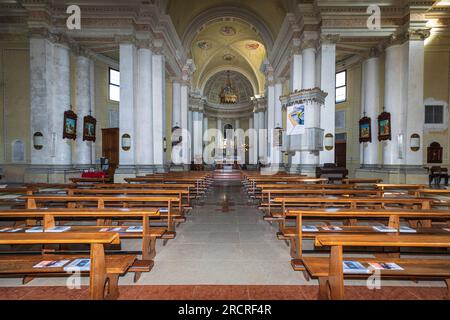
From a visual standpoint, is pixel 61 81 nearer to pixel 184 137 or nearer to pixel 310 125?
pixel 184 137

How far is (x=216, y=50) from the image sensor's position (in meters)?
25.7

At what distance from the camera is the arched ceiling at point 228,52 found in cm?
2241

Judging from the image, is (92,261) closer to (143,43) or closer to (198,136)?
(143,43)

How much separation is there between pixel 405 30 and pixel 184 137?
14.5m

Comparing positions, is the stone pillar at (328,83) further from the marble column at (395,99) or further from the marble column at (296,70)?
the marble column at (395,99)

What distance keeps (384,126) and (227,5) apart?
44.3ft

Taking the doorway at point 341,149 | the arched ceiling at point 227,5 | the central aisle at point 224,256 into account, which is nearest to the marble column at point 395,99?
the doorway at point 341,149

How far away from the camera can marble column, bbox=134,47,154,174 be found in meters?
12.3

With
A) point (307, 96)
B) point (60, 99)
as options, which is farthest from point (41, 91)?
point (307, 96)

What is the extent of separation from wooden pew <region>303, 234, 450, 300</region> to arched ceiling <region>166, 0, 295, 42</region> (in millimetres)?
15513

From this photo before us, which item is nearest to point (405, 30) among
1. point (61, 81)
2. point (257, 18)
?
point (257, 18)

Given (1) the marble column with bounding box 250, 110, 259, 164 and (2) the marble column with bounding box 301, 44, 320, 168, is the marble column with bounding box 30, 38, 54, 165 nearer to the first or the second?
(2) the marble column with bounding box 301, 44, 320, 168

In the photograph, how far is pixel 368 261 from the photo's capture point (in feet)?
8.43

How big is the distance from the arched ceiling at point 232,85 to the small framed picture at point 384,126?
67.3 feet
